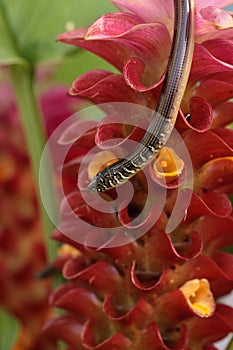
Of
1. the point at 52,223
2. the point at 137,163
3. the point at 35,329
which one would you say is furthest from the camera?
the point at 35,329

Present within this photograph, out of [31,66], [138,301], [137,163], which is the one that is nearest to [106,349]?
[138,301]

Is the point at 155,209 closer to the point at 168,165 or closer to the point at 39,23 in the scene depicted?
the point at 168,165

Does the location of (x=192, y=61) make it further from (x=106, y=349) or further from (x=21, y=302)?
(x=21, y=302)

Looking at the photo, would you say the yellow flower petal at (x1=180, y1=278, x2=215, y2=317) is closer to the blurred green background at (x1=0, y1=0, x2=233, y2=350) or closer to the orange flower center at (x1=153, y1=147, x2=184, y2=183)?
the orange flower center at (x1=153, y1=147, x2=184, y2=183)

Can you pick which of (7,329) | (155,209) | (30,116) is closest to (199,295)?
(155,209)

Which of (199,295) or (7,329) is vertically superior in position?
(199,295)

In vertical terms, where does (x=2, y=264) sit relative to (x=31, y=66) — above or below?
below

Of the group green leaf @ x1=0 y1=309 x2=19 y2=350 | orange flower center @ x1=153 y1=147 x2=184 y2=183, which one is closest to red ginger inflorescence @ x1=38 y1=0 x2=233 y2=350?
orange flower center @ x1=153 y1=147 x2=184 y2=183
